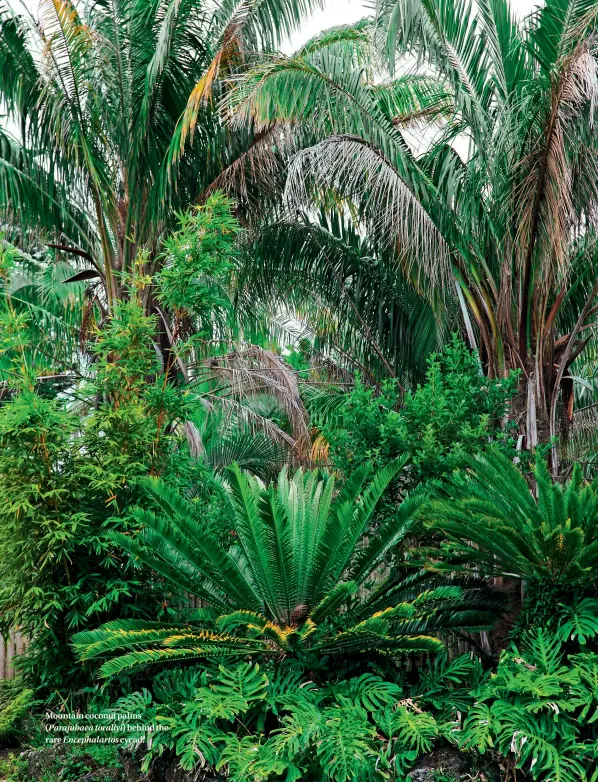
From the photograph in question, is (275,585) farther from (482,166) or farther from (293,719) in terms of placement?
(482,166)

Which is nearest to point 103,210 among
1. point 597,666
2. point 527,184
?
point 527,184

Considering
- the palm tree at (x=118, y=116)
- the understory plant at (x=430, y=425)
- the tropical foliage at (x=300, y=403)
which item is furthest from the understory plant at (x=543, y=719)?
the palm tree at (x=118, y=116)

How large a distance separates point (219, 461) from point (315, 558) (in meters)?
7.72

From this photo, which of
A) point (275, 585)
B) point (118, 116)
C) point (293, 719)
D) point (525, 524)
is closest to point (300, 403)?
point (118, 116)

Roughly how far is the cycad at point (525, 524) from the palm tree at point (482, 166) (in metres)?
1.84

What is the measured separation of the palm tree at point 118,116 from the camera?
8367 millimetres

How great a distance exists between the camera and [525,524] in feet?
17.3

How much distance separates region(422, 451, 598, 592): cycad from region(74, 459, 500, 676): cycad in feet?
1.14

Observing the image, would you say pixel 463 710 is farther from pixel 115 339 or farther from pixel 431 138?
pixel 431 138

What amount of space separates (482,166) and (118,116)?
12.6 feet

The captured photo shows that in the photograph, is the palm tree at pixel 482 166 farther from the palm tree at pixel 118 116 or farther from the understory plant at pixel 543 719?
the understory plant at pixel 543 719

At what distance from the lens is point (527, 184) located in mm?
7105

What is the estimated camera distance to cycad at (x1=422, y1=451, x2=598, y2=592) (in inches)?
202

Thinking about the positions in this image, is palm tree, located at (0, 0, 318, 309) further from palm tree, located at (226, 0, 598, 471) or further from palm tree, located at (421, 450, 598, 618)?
palm tree, located at (421, 450, 598, 618)
